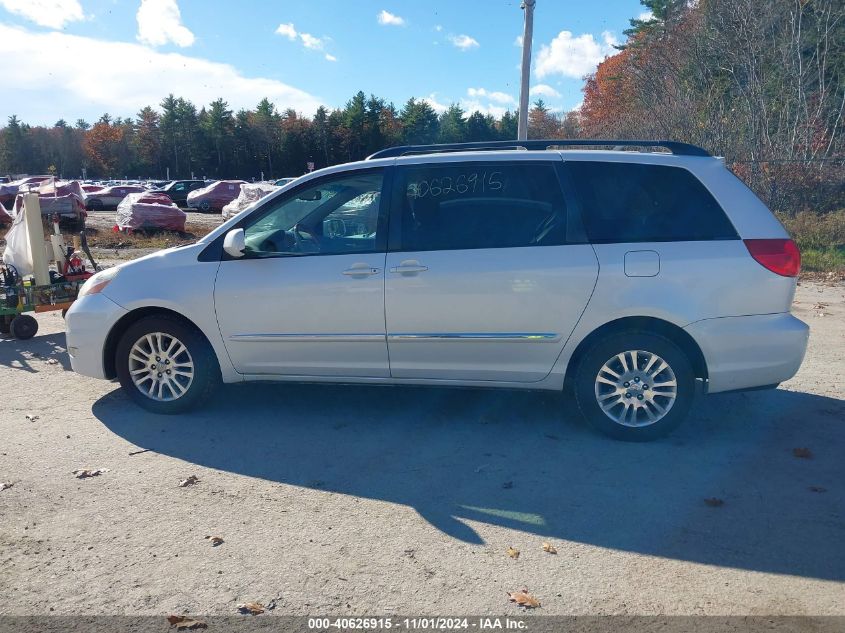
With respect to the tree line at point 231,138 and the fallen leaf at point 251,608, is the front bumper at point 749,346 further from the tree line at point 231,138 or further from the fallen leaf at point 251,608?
the tree line at point 231,138

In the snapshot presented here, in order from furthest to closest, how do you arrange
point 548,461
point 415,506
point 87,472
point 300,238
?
point 300,238, point 548,461, point 87,472, point 415,506

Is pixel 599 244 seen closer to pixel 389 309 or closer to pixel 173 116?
pixel 389 309

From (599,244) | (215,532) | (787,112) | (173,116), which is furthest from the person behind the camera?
(173,116)

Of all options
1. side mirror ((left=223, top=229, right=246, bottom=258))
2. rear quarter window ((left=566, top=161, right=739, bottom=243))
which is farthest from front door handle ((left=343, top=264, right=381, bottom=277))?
rear quarter window ((left=566, top=161, right=739, bottom=243))

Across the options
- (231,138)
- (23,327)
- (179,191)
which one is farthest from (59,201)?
(231,138)

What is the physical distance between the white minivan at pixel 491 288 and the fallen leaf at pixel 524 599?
2008 mm

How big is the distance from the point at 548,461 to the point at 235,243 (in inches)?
103

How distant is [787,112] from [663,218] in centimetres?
1834

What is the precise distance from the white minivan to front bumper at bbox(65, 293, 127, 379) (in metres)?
0.02

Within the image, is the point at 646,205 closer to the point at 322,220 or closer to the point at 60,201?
the point at 322,220

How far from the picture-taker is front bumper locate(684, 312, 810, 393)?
4852 millimetres

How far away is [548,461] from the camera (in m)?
4.74

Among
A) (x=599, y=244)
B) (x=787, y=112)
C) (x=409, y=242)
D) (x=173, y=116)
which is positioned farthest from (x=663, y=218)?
(x=173, y=116)

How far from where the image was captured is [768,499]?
418 cm
